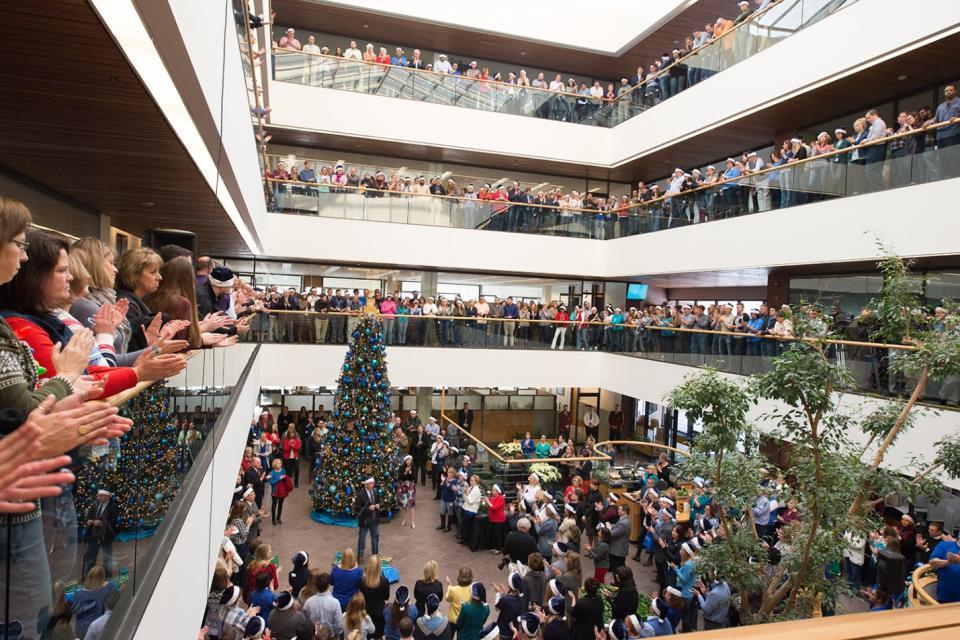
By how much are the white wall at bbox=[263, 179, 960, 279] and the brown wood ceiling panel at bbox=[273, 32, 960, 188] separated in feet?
8.26

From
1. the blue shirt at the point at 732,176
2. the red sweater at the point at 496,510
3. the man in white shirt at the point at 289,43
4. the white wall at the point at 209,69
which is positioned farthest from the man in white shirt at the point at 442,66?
the red sweater at the point at 496,510

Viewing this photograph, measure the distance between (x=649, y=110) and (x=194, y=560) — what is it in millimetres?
16980

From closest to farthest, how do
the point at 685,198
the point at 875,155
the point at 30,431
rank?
the point at 30,431 < the point at 875,155 < the point at 685,198

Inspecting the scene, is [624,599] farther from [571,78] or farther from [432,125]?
[571,78]

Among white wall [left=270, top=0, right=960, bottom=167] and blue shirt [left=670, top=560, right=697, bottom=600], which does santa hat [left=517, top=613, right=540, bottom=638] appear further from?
white wall [left=270, top=0, right=960, bottom=167]

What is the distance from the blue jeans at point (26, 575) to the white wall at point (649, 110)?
12.9 meters

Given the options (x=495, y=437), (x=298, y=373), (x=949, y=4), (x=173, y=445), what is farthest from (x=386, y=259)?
(x=173, y=445)

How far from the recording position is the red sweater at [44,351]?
2.37m

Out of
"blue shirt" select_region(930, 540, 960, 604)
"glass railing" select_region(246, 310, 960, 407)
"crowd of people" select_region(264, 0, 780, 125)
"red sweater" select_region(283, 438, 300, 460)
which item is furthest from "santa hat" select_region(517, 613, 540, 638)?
"crowd of people" select_region(264, 0, 780, 125)

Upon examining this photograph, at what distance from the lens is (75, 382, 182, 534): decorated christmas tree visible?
2.30m

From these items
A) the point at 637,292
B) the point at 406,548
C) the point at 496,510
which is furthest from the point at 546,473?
the point at 637,292

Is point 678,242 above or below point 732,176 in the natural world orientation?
below

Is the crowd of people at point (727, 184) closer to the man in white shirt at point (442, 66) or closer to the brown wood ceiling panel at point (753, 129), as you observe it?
the brown wood ceiling panel at point (753, 129)

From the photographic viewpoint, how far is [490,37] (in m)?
19.4
